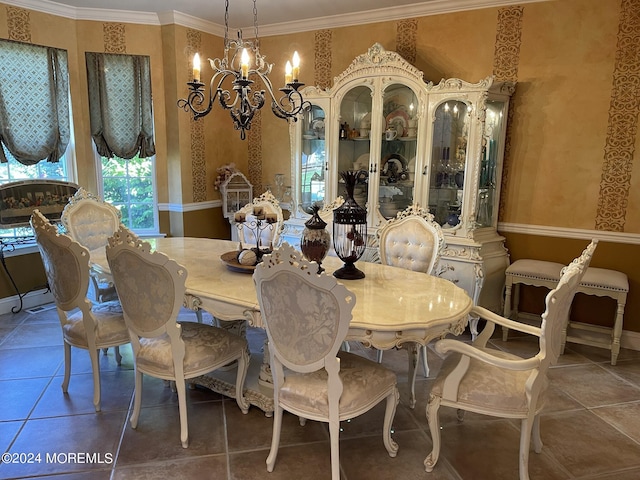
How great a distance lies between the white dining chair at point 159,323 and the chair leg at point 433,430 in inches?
40.1

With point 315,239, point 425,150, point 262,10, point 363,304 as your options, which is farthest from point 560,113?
point 262,10

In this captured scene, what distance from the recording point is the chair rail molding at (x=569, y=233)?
3445 mm

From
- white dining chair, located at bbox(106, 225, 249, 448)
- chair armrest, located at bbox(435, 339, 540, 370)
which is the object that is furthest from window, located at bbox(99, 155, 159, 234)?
chair armrest, located at bbox(435, 339, 540, 370)

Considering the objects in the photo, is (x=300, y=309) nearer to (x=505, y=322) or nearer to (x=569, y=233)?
(x=505, y=322)

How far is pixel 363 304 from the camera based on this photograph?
2057 millimetres

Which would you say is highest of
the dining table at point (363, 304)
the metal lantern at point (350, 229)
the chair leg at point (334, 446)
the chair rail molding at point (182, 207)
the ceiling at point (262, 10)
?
the ceiling at point (262, 10)

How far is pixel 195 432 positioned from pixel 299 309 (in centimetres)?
106

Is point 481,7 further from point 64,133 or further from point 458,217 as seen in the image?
point 64,133

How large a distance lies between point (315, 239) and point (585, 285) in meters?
2.15

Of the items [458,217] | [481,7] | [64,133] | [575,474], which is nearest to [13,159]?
[64,133]

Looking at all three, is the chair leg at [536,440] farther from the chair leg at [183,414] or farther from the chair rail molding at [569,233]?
the chair rail molding at [569,233]

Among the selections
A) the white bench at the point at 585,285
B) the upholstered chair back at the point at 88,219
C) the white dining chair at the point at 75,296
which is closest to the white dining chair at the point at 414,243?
the white bench at the point at 585,285

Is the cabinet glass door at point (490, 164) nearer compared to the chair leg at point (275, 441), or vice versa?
the chair leg at point (275, 441)

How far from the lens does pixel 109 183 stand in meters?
4.55
